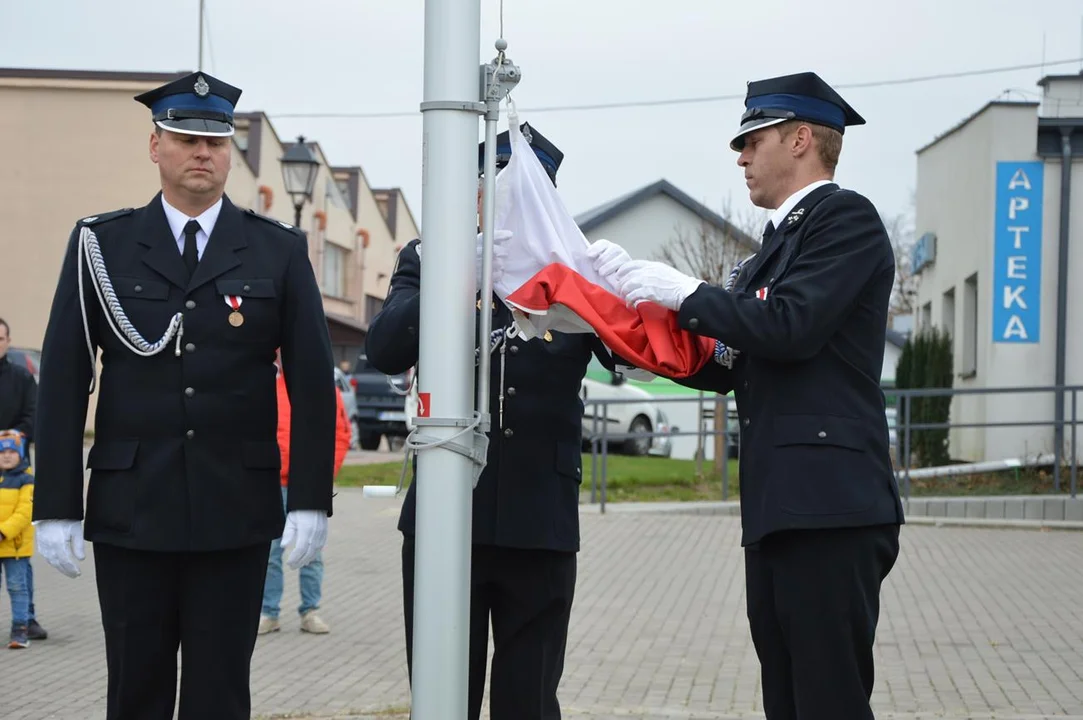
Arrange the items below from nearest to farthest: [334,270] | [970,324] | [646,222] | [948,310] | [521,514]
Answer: [521,514], [970,324], [948,310], [646,222], [334,270]

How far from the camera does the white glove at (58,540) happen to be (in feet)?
13.1

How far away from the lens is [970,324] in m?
21.1

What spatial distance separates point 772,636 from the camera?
151 inches

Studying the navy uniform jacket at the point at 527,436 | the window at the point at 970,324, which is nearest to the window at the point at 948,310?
the window at the point at 970,324

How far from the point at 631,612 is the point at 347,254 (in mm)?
44509

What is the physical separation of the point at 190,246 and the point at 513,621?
4.70 feet

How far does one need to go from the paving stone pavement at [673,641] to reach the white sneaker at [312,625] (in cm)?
10

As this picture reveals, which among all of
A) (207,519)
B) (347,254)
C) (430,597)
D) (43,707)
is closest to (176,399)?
(207,519)

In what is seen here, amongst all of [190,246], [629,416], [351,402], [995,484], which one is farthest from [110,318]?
[351,402]

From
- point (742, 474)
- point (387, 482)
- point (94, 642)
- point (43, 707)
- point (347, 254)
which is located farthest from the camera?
point (347, 254)

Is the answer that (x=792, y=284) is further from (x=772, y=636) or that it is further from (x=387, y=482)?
(x=387, y=482)

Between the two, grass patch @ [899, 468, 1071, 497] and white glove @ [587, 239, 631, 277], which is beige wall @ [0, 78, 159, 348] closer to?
grass patch @ [899, 468, 1071, 497]

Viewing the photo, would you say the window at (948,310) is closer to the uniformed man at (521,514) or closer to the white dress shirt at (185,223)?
the uniformed man at (521,514)

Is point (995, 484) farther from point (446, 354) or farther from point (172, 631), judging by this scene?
point (446, 354)
